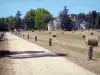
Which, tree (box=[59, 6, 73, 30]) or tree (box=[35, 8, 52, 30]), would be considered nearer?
tree (box=[59, 6, 73, 30])

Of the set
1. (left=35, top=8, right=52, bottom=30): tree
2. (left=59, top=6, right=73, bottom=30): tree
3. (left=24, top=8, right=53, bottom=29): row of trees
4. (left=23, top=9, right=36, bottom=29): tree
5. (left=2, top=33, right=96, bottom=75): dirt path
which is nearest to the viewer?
(left=2, top=33, right=96, bottom=75): dirt path

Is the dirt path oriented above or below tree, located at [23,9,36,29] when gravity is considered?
below

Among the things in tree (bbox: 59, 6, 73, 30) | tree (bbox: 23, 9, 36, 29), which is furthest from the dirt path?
tree (bbox: 23, 9, 36, 29)

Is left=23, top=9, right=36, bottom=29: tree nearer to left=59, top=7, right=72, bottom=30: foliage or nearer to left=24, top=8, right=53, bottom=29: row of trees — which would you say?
left=24, top=8, right=53, bottom=29: row of trees

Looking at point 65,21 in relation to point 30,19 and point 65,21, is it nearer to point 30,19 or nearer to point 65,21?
point 65,21

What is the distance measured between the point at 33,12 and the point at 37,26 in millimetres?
28455

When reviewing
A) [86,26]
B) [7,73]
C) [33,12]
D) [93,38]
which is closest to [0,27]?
[33,12]

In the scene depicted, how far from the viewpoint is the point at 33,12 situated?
650 feet

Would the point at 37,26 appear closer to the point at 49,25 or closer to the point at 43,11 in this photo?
the point at 49,25

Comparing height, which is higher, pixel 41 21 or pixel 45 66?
pixel 41 21

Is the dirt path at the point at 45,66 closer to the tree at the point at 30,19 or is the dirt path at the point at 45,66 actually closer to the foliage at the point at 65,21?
the foliage at the point at 65,21

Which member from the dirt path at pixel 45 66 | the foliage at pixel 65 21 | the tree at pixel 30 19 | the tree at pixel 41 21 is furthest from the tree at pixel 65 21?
the dirt path at pixel 45 66

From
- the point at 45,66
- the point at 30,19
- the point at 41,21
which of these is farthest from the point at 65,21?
the point at 45,66

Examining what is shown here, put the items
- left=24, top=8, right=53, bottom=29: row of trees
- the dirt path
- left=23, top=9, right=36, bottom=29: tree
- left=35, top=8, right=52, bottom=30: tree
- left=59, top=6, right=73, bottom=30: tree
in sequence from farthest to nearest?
left=23, top=9, right=36, bottom=29: tree
left=24, top=8, right=53, bottom=29: row of trees
left=35, top=8, right=52, bottom=30: tree
left=59, top=6, right=73, bottom=30: tree
the dirt path
